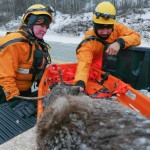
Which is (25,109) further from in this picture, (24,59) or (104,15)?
(104,15)

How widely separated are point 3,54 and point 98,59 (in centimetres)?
167

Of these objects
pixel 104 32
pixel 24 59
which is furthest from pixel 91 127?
pixel 104 32

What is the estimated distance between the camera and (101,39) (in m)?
5.06

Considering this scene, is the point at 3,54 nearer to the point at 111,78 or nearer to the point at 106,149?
the point at 111,78

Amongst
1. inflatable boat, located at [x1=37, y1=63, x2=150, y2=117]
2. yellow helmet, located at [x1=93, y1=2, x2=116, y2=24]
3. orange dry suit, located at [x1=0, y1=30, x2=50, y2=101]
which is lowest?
inflatable boat, located at [x1=37, y1=63, x2=150, y2=117]

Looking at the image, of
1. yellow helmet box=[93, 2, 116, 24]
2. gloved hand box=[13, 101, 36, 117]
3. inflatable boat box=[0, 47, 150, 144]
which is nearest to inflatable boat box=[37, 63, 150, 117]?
inflatable boat box=[0, 47, 150, 144]

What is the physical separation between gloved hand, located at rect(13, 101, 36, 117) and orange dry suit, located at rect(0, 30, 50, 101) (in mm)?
178

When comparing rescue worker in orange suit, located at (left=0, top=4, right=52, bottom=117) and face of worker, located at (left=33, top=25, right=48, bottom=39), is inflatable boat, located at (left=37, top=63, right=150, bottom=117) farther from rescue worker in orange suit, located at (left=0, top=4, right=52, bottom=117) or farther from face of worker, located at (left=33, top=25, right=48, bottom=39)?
face of worker, located at (left=33, top=25, right=48, bottom=39)

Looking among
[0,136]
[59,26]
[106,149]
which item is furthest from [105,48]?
[59,26]

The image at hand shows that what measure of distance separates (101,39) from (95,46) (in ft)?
0.46

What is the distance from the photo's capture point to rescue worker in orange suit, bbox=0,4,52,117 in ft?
14.0

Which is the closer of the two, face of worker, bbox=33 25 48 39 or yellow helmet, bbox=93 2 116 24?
face of worker, bbox=33 25 48 39

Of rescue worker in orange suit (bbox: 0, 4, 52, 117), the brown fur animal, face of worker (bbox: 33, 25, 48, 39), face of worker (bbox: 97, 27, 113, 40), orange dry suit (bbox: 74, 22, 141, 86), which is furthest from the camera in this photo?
face of worker (bbox: 97, 27, 113, 40)

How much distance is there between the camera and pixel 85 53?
4898mm
